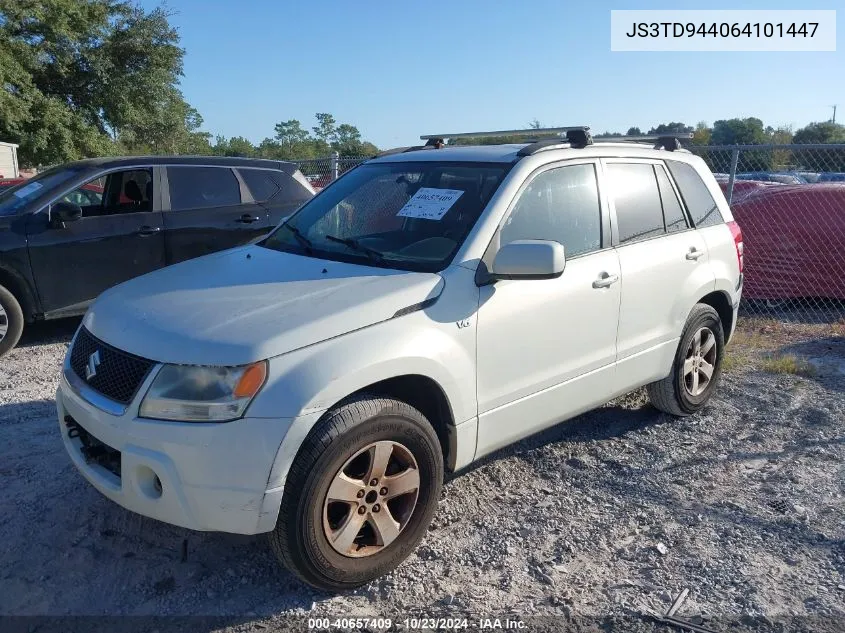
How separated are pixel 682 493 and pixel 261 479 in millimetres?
2414

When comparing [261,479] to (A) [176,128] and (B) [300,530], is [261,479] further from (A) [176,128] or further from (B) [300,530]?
(A) [176,128]

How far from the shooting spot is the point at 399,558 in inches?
124

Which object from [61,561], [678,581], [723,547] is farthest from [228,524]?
[723,547]

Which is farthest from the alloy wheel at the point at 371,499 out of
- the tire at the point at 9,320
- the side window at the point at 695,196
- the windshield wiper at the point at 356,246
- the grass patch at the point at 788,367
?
the tire at the point at 9,320

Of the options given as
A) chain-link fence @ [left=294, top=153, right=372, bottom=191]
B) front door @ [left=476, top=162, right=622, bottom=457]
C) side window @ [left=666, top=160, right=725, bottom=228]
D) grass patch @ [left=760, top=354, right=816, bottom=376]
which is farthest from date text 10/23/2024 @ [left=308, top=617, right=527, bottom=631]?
chain-link fence @ [left=294, top=153, right=372, bottom=191]

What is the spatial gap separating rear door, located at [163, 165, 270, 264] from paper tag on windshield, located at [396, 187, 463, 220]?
3.76 m

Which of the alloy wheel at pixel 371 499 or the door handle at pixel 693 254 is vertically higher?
the door handle at pixel 693 254

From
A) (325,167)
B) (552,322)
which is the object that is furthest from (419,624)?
(325,167)

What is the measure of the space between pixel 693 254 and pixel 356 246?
2.24 metres

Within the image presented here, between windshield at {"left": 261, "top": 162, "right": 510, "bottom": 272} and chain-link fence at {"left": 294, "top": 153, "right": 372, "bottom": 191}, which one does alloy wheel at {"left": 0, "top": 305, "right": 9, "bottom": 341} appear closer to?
windshield at {"left": 261, "top": 162, "right": 510, "bottom": 272}

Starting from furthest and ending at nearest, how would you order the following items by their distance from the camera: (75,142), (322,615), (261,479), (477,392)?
(75,142) → (477,392) → (322,615) → (261,479)

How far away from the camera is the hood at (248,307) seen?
274 centimetres

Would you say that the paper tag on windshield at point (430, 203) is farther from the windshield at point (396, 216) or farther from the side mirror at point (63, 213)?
the side mirror at point (63, 213)

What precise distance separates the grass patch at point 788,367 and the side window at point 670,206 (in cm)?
215
